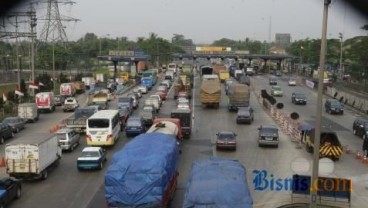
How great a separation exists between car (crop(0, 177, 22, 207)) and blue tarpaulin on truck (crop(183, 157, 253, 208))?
296 inches

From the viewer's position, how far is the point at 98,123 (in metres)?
29.5

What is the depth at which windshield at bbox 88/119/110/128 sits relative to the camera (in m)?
29.3

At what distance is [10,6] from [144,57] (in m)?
92.3

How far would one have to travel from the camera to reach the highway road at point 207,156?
18.5 meters

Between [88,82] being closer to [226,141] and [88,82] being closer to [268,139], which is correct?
[226,141]

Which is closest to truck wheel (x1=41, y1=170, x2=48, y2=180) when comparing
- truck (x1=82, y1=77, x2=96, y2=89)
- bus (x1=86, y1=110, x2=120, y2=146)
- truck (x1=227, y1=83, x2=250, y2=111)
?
bus (x1=86, y1=110, x2=120, y2=146)

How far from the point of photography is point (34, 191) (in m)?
20.3

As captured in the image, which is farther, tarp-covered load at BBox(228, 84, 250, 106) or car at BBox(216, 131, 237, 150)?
tarp-covered load at BBox(228, 84, 250, 106)

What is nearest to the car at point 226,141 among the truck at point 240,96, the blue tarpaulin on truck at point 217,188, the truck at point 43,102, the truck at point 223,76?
the blue tarpaulin on truck at point 217,188

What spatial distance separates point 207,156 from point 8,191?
12.2m

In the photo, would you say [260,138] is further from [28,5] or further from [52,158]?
[28,5]

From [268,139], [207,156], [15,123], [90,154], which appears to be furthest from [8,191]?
[15,123]

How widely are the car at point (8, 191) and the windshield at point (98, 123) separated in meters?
10.3

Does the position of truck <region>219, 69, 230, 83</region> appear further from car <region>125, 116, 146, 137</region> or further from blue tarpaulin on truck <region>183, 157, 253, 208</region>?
blue tarpaulin on truck <region>183, 157, 253, 208</region>
